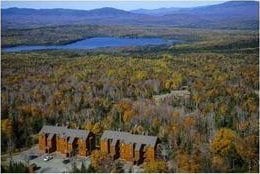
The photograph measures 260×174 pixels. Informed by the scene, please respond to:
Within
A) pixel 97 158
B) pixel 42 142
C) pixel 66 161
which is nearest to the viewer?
pixel 97 158

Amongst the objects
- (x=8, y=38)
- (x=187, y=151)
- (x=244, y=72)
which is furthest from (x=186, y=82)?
(x=8, y=38)

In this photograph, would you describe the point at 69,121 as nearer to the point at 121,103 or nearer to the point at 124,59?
the point at 121,103

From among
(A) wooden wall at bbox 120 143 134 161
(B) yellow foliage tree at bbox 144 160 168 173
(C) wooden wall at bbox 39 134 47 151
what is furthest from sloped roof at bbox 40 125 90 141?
(B) yellow foliage tree at bbox 144 160 168 173

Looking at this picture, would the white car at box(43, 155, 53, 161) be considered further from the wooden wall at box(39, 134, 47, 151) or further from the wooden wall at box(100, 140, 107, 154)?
the wooden wall at box(100, 140, 107, 154)

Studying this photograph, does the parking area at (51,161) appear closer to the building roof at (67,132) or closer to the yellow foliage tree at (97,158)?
the yellow foliage tree at (97,158)

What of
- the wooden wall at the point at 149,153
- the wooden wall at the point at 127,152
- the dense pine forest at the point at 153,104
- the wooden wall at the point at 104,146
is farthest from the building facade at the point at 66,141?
the wooden wall at the point at 149,153

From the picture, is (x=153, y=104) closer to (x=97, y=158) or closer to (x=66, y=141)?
(x=66, y=141)

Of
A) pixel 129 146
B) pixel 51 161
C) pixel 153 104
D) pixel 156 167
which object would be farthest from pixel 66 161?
pixel 153 104
